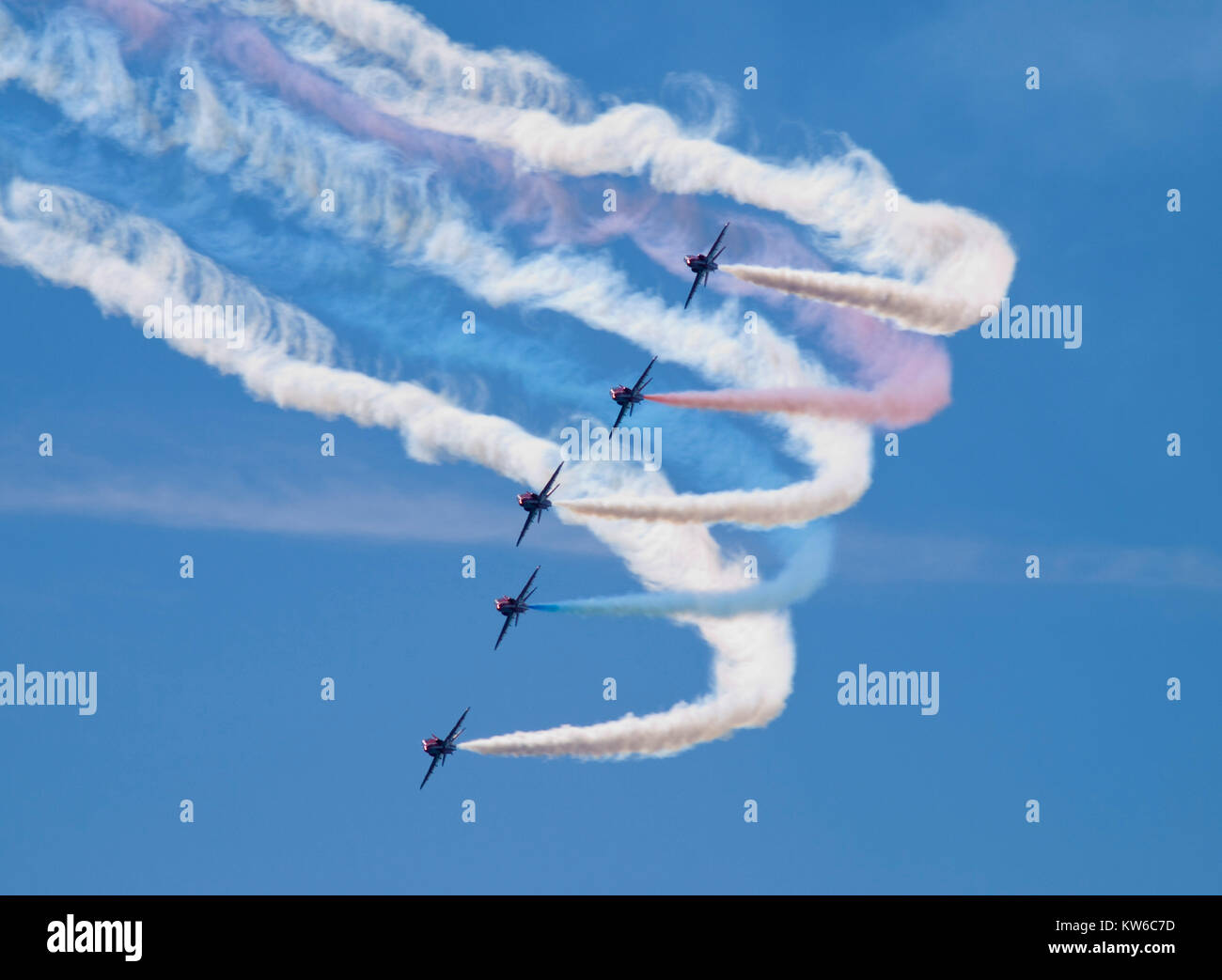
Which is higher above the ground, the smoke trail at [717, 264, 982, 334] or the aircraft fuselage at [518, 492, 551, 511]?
the smoke trail at [717, 264, 982, 334]

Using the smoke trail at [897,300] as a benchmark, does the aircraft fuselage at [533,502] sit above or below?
below
